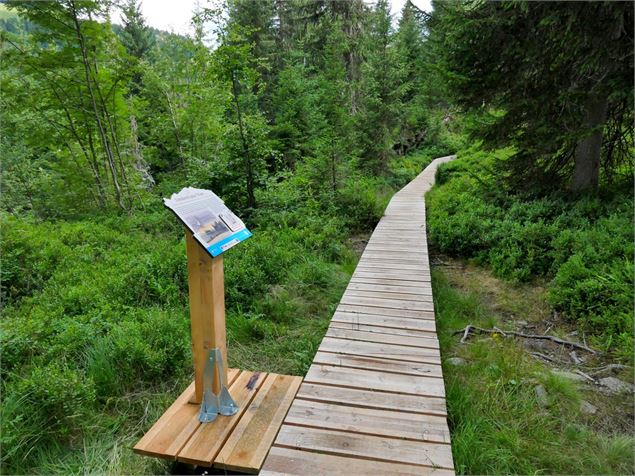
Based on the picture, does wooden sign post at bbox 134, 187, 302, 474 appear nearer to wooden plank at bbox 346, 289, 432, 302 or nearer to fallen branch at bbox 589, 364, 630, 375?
wooden plank at bbox 346, 289, 432, 302

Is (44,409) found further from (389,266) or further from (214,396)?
(389,266)

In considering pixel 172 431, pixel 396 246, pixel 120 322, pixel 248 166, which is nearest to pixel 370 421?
pixel 172 431

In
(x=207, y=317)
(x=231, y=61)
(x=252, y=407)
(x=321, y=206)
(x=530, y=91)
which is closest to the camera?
(x=207, y=317)

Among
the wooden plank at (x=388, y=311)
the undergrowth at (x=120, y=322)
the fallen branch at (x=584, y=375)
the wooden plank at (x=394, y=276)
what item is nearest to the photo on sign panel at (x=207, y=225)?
the undergrowth at (x=120, y=322)

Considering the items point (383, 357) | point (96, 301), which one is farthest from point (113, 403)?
point (383, 357)

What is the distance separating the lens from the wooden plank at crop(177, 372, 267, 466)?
2.34 m

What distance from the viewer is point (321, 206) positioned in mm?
9211

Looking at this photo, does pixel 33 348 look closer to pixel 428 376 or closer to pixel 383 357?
pixel 383 357

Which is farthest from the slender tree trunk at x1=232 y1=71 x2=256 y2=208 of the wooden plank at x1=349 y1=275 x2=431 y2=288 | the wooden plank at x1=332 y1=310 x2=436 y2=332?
the wooden plank at x1=332 y1=310 x2=436 y2=332

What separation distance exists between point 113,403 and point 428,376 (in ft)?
9.02

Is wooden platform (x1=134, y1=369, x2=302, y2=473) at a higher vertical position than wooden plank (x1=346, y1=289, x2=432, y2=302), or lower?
lower

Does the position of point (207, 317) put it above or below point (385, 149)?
below

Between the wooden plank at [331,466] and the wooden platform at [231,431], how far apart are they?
0.12 metres

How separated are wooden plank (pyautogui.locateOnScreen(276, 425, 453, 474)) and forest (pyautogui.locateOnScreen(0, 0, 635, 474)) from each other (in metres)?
0.37
